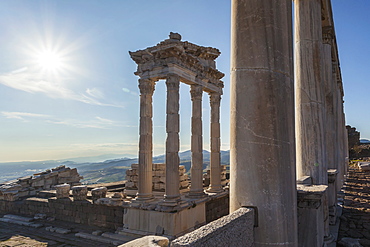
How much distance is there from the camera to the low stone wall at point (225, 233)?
254 cm

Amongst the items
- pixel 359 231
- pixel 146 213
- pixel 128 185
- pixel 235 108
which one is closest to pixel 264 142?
pixel 235 108

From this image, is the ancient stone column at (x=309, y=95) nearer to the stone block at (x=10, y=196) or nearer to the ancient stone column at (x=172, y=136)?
the ancient stone column at (x=172, y=136)

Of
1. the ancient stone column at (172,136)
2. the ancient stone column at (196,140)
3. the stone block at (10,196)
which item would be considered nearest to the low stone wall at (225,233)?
the ancient stone column at (172,136)

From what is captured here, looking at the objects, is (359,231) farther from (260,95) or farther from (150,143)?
(150,143)

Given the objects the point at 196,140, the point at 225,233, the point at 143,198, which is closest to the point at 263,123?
the point at 225,233

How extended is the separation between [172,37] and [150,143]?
5.31 meters

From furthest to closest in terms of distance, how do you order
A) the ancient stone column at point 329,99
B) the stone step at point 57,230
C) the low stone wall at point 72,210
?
the low stone wall at point 72,210, the stone step at point 57,230, the ancient stone column at point 329,99

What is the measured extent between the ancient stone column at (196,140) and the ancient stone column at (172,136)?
198cm

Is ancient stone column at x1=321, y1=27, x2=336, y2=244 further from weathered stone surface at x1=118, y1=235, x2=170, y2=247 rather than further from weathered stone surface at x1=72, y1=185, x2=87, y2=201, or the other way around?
weathered stone surface at x1=72, y1=185, x2=87, y2=201

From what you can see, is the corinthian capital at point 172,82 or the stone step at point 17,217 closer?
the corinthian capital at point 172,82

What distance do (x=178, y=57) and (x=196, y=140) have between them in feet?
15.1

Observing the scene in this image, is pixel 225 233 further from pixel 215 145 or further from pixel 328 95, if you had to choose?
pixel 215 145

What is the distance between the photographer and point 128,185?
16656mm

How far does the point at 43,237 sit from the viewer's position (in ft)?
42.8
